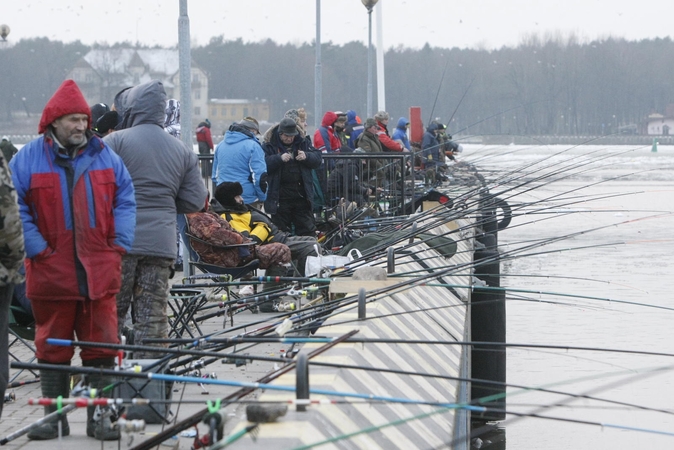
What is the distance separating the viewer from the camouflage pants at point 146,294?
621 cm

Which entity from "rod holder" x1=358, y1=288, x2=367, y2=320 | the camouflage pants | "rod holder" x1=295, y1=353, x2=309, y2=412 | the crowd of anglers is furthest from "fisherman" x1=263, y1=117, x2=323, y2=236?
"rod holder" x1=295, y1=353, x2=309, y2=412

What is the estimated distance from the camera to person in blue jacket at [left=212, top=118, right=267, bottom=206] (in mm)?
10242

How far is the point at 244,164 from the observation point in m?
10.3

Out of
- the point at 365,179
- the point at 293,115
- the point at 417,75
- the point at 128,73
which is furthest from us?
the point at 128,73

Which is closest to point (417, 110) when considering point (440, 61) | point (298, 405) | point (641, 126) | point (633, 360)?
point (633, 360)

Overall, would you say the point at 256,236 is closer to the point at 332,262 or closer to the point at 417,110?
the point at 332,262

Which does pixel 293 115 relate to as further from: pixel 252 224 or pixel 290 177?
pixel 252 224

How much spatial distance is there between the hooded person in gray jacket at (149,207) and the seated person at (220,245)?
88.4 inches

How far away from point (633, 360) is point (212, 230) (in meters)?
3.85

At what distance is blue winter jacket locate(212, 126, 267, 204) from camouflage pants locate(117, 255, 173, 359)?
401cm

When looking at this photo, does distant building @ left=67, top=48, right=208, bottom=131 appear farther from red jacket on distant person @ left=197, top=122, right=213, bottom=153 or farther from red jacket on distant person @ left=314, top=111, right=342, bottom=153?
red jacket on distant person @ left=314, top=111, right=342, bottom=153

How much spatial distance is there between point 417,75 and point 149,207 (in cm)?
10167

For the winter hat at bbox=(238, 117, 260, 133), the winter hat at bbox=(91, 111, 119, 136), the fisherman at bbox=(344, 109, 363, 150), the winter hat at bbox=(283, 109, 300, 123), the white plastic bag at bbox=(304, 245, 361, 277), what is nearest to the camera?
the winter hat at bbox=(91, 111, 119, 136)

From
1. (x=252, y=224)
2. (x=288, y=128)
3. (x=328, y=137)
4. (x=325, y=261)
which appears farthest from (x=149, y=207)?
(x=328, y=137)
